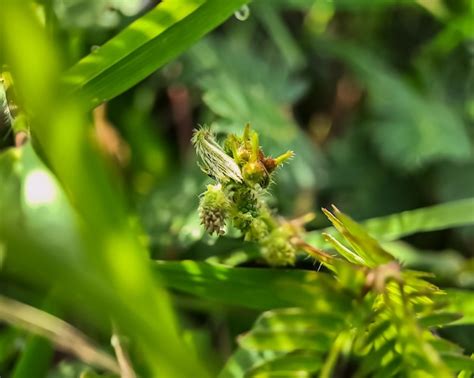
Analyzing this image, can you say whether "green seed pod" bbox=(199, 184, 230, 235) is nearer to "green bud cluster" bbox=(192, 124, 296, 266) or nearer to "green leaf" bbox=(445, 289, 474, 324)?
"green bud cluster" bbox=(192, 124, 296, 266)

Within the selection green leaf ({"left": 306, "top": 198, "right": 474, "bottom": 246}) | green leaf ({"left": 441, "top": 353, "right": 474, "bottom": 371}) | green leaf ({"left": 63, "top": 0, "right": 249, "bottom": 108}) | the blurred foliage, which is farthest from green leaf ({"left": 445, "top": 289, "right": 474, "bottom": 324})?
green leaf ({"left": 63, "top": 0, "right": 249, "bottom": 108})

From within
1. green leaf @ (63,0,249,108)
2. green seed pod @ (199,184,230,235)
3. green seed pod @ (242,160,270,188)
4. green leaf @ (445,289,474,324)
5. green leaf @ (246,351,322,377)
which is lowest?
green leaf @ (246,351,322,377)

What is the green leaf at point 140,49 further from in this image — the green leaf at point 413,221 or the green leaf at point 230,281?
the green leaf at point 413,221

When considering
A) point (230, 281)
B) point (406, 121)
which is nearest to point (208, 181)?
point (230, 281)

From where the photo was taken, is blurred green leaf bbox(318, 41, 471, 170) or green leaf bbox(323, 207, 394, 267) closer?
green leaf bbox(323, 207, 394, 267)

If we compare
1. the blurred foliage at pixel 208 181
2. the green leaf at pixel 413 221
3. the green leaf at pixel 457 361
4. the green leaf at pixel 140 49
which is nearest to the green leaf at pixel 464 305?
the blurred foliage at pixel 208 181

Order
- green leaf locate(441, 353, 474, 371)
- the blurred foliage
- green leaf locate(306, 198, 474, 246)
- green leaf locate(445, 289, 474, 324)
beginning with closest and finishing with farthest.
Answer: the blurred foliage
green leaf locate(441, 353, 474, 371)
green leaf locate(445, 289, 474, 324)
green leaf locate(306, 198, 474, 246)

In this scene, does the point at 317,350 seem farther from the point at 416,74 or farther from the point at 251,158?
the point at 416,74
